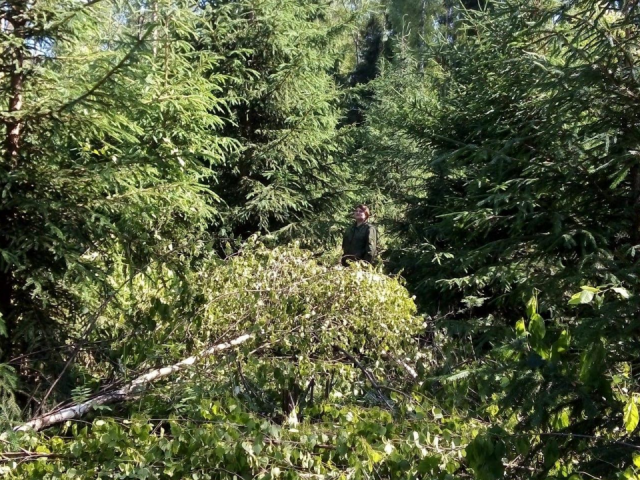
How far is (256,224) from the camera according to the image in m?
8.80

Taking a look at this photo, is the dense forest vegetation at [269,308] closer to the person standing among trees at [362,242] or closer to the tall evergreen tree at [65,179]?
the tall evergreen tree at [65,179]

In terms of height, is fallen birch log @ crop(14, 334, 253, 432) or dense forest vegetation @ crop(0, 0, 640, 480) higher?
dense forest vegetation @ crop(0, 0, 640, 480)

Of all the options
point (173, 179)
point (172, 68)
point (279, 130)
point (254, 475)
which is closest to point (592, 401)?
point (254, 475)

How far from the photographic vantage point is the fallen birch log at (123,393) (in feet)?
11.1

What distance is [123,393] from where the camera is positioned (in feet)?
11.9

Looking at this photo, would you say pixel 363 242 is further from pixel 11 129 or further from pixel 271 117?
pixel 11 129

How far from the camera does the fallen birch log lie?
3.37m

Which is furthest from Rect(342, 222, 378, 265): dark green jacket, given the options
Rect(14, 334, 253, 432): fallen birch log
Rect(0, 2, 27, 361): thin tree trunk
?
Rect(0, 2, 27, 361): thin tree trunk

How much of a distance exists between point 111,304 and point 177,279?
1.79 feet

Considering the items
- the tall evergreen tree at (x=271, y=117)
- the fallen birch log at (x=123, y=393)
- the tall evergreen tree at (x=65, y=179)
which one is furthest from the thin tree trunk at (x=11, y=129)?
the tall evergreen tree at (x=271, y=117)

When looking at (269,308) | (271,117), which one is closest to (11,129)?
(269,308)

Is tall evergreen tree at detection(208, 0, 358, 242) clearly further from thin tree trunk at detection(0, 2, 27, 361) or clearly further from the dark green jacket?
thin tree trunk at detection(0, 2, 27, 361)

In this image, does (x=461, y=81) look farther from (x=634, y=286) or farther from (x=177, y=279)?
(x=634, y=286)

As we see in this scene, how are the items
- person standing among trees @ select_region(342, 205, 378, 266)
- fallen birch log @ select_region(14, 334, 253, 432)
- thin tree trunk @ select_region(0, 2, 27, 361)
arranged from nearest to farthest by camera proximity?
fallen birch log @ select_region(14, 334, 253, 432), thin tree trunk @ select_region(0, 2, 27, 361), person standing among trees @ select_region(342, 205, 378, 266)
